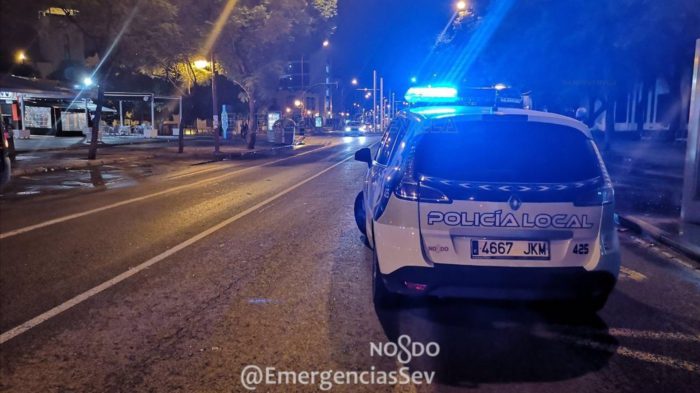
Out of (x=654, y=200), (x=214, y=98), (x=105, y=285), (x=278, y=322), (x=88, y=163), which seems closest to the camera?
(x=278, y=322)

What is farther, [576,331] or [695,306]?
[695,306]

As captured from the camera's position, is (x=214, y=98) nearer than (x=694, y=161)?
No

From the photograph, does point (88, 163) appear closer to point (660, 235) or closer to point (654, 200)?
point (654, 200)

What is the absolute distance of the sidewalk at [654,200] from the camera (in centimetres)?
869

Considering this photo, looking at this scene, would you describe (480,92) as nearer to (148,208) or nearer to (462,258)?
(462,258)

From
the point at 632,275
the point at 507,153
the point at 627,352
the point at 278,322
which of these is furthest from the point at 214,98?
the point at 627,352

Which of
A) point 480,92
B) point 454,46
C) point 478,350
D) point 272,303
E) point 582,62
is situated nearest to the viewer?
point 478,350

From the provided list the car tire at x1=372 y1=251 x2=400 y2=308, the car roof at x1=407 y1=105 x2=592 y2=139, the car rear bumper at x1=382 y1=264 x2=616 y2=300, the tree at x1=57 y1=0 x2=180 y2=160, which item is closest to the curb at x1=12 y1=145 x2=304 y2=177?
the tree at x1=57 y1=0 x2=180 y2=160

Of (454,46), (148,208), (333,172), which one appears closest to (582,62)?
(333,172)

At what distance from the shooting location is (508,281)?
4406 mm

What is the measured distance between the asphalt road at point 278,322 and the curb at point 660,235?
21 centimetres

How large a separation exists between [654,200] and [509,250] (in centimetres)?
973

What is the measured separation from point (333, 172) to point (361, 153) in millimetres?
11804

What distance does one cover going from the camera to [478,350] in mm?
4402
